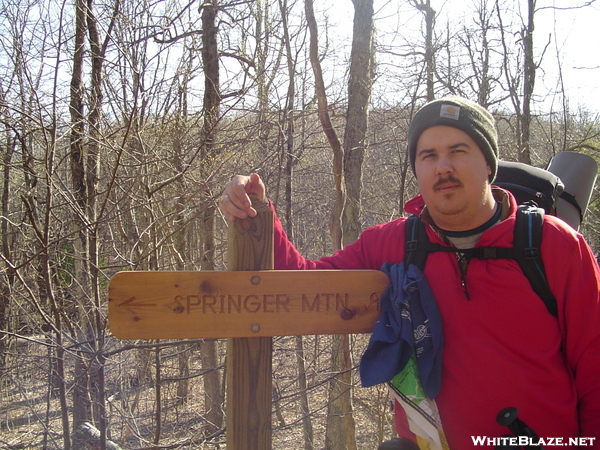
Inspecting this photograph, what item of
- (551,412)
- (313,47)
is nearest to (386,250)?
(551,412)

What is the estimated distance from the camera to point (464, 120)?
63.5 inches

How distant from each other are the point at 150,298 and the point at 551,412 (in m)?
1.29

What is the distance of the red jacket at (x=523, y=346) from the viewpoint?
56.7 inches

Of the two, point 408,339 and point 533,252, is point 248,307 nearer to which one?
point 408,339

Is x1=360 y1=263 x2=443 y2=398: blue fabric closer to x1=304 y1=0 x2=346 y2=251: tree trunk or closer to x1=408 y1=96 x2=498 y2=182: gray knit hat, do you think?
x1=408 y1=96 x2=498 y2=182: gray knit hat

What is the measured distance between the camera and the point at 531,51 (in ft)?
23.2

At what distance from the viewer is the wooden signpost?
1568mm

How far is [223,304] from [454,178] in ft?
2.85

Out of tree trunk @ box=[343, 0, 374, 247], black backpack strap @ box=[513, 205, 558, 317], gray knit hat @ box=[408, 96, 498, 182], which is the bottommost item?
black backpack strap @ box=[513, 205, 558, 317]

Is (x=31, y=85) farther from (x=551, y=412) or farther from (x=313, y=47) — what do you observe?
(x=551, y=412)

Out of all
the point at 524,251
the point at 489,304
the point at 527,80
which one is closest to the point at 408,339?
the point at 489,304

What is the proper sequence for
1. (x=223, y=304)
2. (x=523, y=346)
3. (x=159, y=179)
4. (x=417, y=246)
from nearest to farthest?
1. (x=523, y=346)
2. (x=223, y=304)
3. (x=417, y=246)
4. (x=159, y=179)

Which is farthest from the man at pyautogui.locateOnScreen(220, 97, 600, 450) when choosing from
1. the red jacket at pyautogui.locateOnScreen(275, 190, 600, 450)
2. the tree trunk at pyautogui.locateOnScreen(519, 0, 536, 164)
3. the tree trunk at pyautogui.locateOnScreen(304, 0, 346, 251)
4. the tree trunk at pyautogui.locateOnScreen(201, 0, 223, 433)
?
the tree trunk at pyautogui.locateOnScreen(519, 0, 536, 164)

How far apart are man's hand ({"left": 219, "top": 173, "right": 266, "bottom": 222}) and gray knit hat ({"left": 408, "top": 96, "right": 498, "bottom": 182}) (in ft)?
2.02
